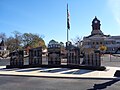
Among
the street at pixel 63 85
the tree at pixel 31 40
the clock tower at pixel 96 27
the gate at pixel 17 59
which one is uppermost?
the clock tower at pixel 96 27

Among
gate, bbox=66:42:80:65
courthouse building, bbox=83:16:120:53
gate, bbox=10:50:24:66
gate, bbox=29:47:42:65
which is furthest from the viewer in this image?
Result: courthouse building, bbox=83:16:120:53

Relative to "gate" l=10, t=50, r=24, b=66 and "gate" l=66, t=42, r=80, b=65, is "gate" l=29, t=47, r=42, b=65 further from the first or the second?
"gate" l=66, t=42, r=80, b=65

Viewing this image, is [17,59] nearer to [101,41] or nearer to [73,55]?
[73,55]

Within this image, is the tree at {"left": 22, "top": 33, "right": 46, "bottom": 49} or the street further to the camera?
the tree at {"left": 22, "top": 33, "right": 46, "bottom": 49}

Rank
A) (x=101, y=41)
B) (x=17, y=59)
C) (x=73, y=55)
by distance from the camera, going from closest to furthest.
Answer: (x=73, y=55) < (x=17, y=59) < (x=101, y=41)

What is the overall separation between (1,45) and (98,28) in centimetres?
4921

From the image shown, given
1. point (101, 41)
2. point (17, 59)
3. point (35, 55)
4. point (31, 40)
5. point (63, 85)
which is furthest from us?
point (101, 41)

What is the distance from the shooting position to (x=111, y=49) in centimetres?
11444

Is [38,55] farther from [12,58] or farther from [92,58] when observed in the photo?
[92,58]

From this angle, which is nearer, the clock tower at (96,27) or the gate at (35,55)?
the gate at (35,55)

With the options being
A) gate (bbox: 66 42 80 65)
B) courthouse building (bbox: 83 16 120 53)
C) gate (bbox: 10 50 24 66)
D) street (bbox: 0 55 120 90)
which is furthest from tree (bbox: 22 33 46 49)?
street (bbox: 0 55 120 90)

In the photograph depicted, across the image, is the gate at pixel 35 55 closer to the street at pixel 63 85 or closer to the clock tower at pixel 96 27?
the street at pixel 63 85

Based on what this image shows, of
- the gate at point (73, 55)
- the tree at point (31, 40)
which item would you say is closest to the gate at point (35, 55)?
the gate at point (73, 55)

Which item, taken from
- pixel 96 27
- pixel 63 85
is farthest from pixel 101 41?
pixel 63 85
